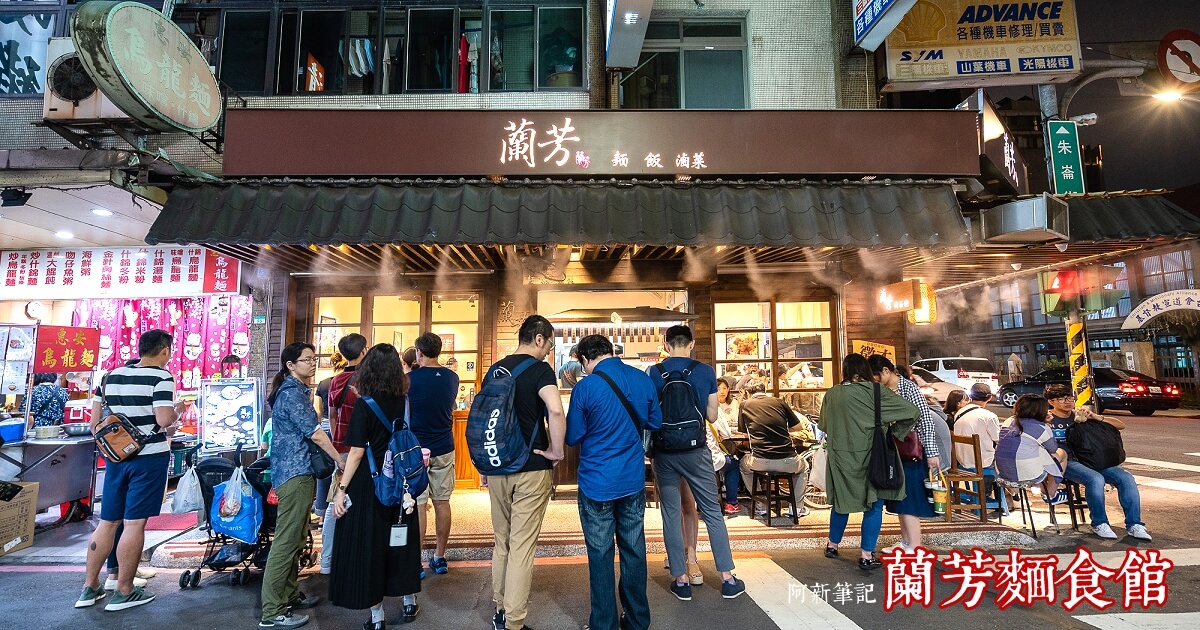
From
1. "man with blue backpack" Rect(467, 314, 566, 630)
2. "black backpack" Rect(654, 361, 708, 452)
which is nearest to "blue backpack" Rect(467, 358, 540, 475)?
"man with blue backpack" Rect(467, 314, 566, 630)

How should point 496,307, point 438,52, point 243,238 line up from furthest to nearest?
point 496,307 < point 438,52 < point 243,238

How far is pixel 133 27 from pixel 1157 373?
42886 mm

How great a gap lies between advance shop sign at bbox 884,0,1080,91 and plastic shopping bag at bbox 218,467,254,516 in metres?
10.0

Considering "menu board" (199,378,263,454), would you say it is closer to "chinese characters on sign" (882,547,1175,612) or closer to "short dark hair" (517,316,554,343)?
"short dark hair" (517,316,554,343)

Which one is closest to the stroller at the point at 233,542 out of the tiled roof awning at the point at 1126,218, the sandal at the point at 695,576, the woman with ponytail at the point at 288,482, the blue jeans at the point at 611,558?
the woman with ponytail at the point at 288,482

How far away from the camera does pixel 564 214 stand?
675 centimetres

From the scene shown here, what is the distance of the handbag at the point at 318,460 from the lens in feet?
14.2

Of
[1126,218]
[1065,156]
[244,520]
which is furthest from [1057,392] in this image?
[244,520]

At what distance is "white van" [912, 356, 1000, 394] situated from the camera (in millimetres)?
21453

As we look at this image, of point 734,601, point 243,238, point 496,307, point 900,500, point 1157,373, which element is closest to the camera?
point 734,601

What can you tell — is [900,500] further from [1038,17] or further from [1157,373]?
[1157,373]

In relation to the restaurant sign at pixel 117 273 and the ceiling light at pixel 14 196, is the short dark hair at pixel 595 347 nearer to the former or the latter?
the restaurant sign at pixel 117 273

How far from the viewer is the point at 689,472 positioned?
15.7 feet

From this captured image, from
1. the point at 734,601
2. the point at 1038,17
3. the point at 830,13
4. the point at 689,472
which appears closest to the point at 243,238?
the point at 689,472
